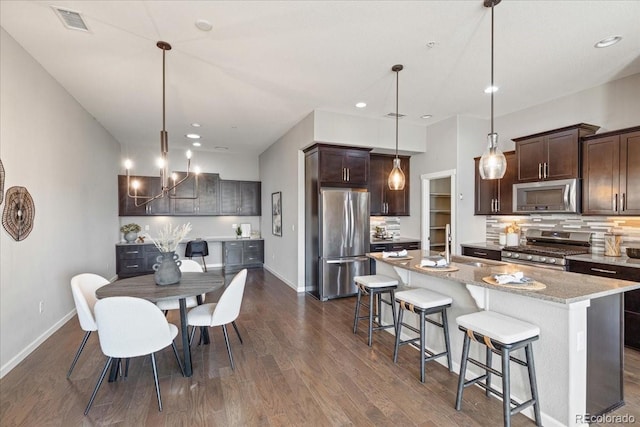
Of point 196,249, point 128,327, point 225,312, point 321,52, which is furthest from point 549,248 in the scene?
point 196,249

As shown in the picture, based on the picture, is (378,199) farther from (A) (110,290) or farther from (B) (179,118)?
(A) (110,290)

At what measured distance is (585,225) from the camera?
3.91 m

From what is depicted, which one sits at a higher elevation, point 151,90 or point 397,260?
point 151,90

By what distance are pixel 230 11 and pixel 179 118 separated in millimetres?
3019

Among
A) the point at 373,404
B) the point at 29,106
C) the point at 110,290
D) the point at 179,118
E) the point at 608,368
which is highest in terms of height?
the point at 179,118

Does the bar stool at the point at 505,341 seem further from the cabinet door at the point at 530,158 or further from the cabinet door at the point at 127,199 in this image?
the cabinet door at the point at 127,199

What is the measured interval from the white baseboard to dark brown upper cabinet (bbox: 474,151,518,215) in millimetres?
5884

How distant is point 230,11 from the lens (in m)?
2.35

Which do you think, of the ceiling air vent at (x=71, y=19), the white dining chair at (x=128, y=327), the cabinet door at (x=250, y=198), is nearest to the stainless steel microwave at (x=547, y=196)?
the white dining chair at (x=128, y=327)

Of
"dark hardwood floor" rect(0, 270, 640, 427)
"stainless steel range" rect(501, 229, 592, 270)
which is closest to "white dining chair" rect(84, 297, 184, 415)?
"dark hardwood floor" rect(0, 270, 640, 427)

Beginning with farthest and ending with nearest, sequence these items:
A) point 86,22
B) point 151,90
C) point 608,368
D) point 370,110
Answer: point 370,110 < point 151,90 < point 86,22 < point 608,368

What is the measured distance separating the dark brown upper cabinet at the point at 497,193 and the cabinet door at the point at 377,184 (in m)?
1.63

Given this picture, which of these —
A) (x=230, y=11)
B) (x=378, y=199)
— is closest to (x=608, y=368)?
(x=230, y=11)

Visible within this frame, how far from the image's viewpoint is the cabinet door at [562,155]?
145 inches
